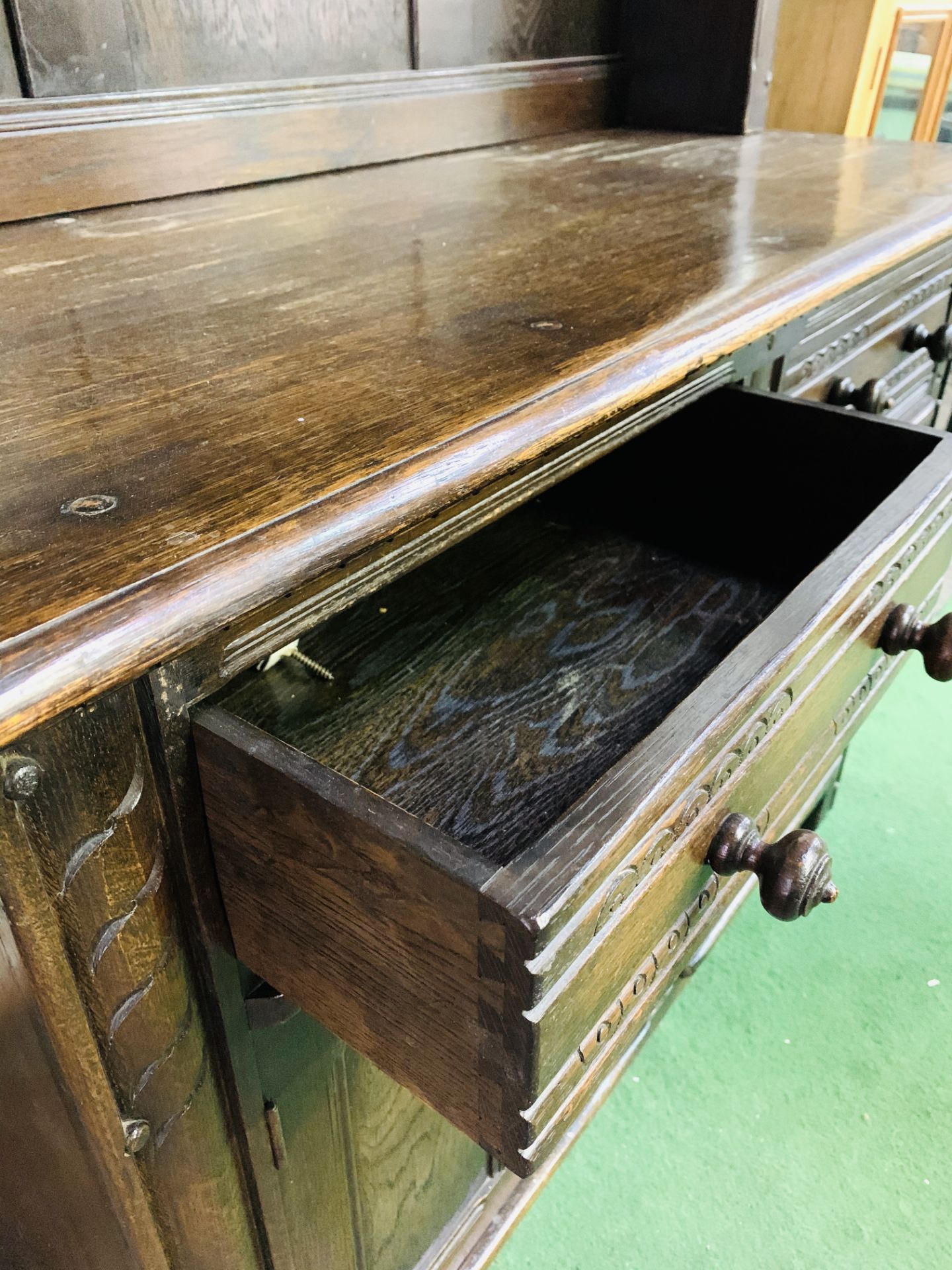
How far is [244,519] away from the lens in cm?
34

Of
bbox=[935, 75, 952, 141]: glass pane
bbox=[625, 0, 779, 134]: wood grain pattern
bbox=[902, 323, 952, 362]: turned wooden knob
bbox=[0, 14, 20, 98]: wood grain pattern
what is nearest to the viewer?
bbox=[0, 14, 20, 98]: wood grain pattern

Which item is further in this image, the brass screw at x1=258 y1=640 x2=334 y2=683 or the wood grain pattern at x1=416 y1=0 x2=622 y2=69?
the wood grain pattern at x1=416 y1=0 x2=622 y2=69

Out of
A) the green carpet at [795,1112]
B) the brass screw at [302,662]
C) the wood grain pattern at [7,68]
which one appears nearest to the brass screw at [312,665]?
the brass screw at [302,662]

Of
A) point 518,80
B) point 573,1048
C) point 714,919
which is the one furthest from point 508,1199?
point 518,80

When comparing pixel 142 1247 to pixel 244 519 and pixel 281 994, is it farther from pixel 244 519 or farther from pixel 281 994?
pixel 244 519

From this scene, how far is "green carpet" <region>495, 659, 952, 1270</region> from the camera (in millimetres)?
863

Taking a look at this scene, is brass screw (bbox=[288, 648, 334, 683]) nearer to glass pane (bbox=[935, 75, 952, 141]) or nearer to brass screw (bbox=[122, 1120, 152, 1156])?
brass screw (bbox=[122, 1120, 152, 1156])

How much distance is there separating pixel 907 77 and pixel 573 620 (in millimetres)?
1663

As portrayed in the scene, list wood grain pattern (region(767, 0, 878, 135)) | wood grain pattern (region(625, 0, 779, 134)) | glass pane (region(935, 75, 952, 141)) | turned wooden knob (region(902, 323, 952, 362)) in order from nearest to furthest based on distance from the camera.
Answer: turned wooden knob (region(902, 323, 952, 362))
wood grain pattern (region(625, 0, 779, 134))
wood grain pattern (region(767, 0, 878, 135))
glass pane (region(935, 75, 952, 141))

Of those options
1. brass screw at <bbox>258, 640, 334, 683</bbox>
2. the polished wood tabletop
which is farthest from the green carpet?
the polished wood tabletop

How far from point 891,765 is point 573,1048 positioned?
3.72 ft

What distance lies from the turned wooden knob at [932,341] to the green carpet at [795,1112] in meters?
0.59

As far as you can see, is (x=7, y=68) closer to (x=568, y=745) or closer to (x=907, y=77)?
(x=568, y=745)

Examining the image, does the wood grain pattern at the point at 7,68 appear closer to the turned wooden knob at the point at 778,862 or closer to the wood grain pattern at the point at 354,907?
the wood grain pattern at the point at 354,907
